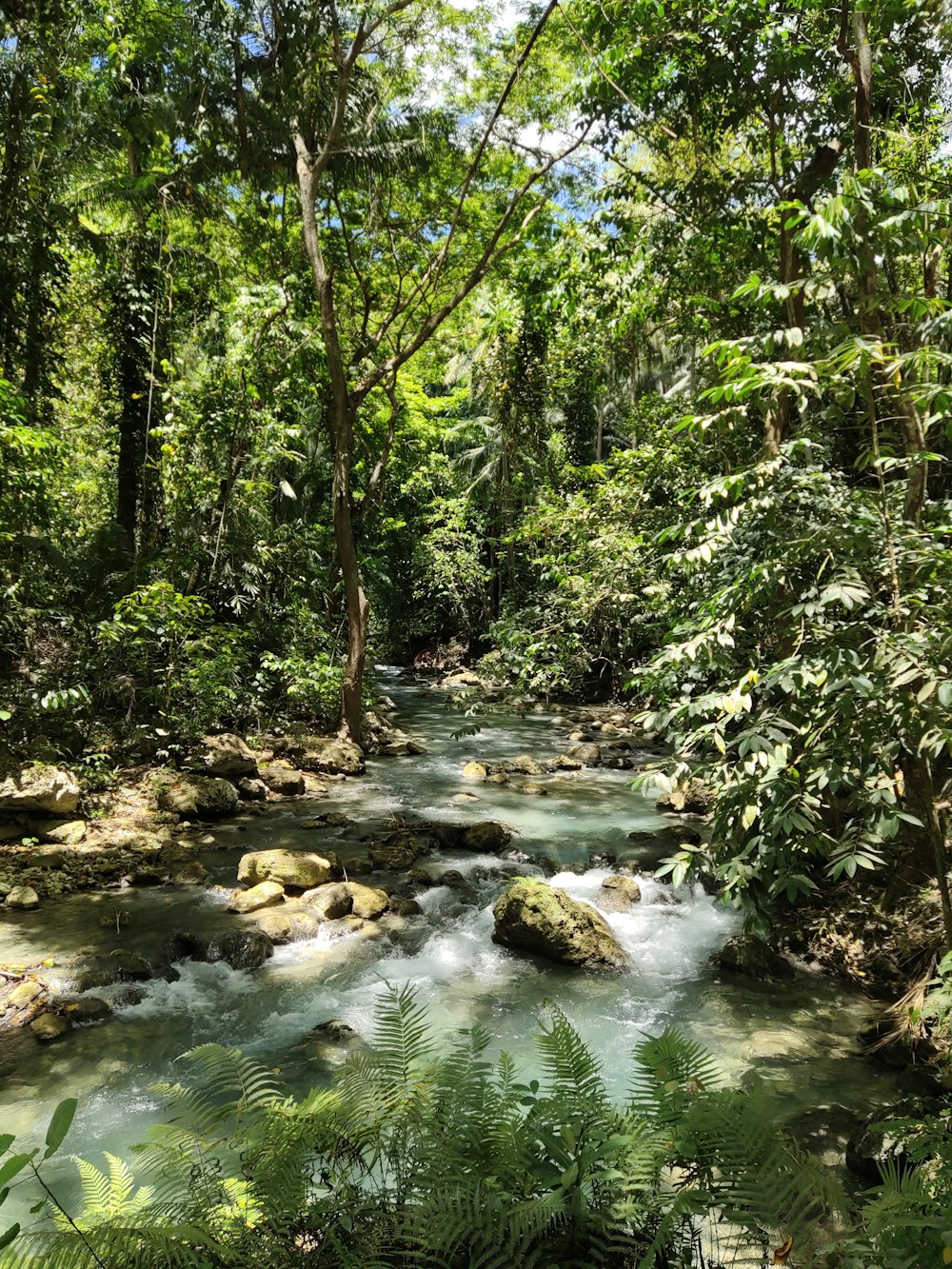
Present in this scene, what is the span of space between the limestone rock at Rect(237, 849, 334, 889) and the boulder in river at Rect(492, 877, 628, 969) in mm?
1905

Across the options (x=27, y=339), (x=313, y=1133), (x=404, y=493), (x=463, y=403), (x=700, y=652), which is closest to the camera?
(x=313, y=1133)

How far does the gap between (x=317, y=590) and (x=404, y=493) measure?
9878 mm

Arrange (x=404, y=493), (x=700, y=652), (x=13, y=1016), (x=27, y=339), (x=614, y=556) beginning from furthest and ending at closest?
1. (x=404, y=493)
2. (x=27, y=339)
3. (x=614, y=556)
4. (x=13, y=1016)
5. (x=700, y=652)

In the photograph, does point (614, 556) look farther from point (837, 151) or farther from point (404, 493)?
point (404, 493)

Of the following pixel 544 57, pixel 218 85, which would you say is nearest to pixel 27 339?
pixel 218 85

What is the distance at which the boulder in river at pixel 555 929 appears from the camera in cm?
599

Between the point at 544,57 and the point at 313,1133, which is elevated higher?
the point at 544,57

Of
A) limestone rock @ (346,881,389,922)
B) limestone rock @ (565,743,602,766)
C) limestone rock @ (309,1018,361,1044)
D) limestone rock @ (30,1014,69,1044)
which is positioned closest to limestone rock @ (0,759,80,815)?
limestone rock @ (30,1014,69,1044)

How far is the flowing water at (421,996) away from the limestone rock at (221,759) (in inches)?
72.6

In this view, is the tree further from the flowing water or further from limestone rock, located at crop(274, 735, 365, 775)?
the flowing water

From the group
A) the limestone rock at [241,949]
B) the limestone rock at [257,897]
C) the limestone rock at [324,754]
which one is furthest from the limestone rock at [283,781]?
the limestone rock at [241,949]

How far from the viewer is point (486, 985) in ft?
18.7

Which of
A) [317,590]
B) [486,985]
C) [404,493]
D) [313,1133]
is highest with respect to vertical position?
[404,493]

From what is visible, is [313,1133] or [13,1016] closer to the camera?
[313,1133]
